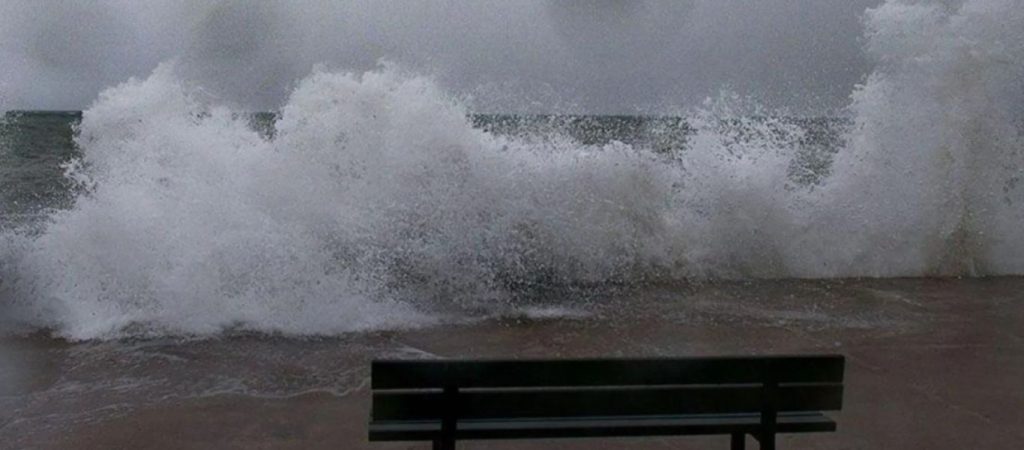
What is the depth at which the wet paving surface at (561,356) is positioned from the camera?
3922 millimetres

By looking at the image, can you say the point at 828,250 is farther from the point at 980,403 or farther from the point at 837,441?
the point at 837,441

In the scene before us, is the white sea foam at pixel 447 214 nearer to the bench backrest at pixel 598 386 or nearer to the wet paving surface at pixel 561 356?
the wet paving surface at pixel 561 356

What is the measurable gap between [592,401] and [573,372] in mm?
131

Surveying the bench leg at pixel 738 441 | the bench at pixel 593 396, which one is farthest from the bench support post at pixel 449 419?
the bench leg at pixel 738 441

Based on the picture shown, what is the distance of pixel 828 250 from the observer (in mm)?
8945

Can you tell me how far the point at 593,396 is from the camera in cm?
254

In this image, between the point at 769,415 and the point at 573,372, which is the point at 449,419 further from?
the point at 769,415

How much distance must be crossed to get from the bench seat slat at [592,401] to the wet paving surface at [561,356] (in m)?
1.23

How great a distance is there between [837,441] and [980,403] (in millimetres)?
1114

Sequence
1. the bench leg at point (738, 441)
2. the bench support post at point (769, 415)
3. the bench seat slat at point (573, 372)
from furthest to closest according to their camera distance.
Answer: the bench leg at point (738, 441), the bench support post at point (769, 415), the bench seat slat at point (573, 372)

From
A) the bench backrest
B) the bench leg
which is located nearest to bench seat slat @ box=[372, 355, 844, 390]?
the bench backrest

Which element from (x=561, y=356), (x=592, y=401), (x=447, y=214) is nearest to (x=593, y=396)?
(x=592, y=401)

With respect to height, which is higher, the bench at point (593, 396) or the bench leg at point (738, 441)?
the bench at point (593, 396)

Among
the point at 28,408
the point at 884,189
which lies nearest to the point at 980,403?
the point at 28,408
